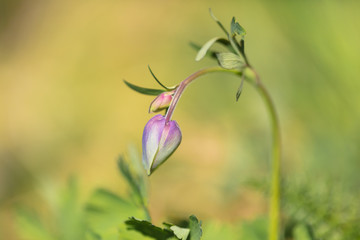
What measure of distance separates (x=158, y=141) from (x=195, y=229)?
0.48ft

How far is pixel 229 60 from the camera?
0.82m

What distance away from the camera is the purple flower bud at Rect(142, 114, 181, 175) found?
780 mm

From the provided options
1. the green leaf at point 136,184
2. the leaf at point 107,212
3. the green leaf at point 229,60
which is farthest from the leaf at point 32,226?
the green leaf at point 229,60

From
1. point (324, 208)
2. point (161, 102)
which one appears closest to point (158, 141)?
point (161, 102)

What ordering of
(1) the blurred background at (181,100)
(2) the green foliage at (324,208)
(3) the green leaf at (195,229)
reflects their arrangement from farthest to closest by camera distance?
(1) the blurred background at (181,100), (2) the green foliage at (324,208), (3) the green leaf at (195,229)

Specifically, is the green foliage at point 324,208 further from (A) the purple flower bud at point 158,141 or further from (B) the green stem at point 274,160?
(A) the purple flower bud at point 158,141

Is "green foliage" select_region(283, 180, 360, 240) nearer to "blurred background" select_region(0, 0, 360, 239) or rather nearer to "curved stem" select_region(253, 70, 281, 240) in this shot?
"blurred background" select_region(0, 0, 360, 239)

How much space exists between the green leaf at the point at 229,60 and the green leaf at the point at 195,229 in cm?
25

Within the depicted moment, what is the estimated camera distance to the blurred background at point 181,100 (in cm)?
189

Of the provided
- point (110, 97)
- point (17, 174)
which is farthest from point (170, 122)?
point (110, 97)

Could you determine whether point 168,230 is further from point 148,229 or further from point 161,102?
point 161,102

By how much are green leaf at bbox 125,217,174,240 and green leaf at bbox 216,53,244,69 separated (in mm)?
284

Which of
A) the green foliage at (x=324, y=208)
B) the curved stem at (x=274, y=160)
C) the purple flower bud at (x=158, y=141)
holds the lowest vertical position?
the green foliage at (x=324, y=208)

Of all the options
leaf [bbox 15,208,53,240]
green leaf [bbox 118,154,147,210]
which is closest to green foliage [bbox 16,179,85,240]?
leaf [bbox 15,208,53,240]
